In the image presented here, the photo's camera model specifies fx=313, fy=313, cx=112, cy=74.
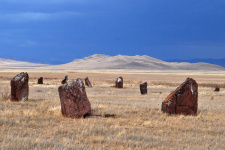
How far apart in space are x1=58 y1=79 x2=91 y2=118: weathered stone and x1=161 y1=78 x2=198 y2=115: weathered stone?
395 centimetres

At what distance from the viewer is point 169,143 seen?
867cm

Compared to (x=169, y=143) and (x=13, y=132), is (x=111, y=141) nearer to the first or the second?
(x=169, y=143)

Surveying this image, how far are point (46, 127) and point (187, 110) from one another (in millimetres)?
7175

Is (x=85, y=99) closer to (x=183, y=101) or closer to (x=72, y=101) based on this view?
(x=72, y=101)

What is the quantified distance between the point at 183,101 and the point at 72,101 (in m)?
5.35

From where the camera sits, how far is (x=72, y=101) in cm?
1305

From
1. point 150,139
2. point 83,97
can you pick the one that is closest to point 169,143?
point 150,139

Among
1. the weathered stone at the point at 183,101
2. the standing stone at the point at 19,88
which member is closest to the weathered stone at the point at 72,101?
the weathered stone at the point at 183,101

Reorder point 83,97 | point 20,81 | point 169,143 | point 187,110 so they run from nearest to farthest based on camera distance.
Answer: point 169,143
point 83,97
point 187,110
point 20,81

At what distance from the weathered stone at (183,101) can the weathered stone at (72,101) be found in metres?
3.95

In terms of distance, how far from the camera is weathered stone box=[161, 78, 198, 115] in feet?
48.2

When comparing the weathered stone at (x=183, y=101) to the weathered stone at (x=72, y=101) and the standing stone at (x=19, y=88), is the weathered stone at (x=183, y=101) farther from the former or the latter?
the standing stone at (x=19, y=88)

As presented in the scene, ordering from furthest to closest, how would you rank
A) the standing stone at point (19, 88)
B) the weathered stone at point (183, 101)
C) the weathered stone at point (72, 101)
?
the standing stone at point (19, 88) → the weathered stone at point (183, 101) → the weathered stone at point (72, 101)

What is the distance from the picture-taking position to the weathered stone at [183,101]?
1470 centimetres
